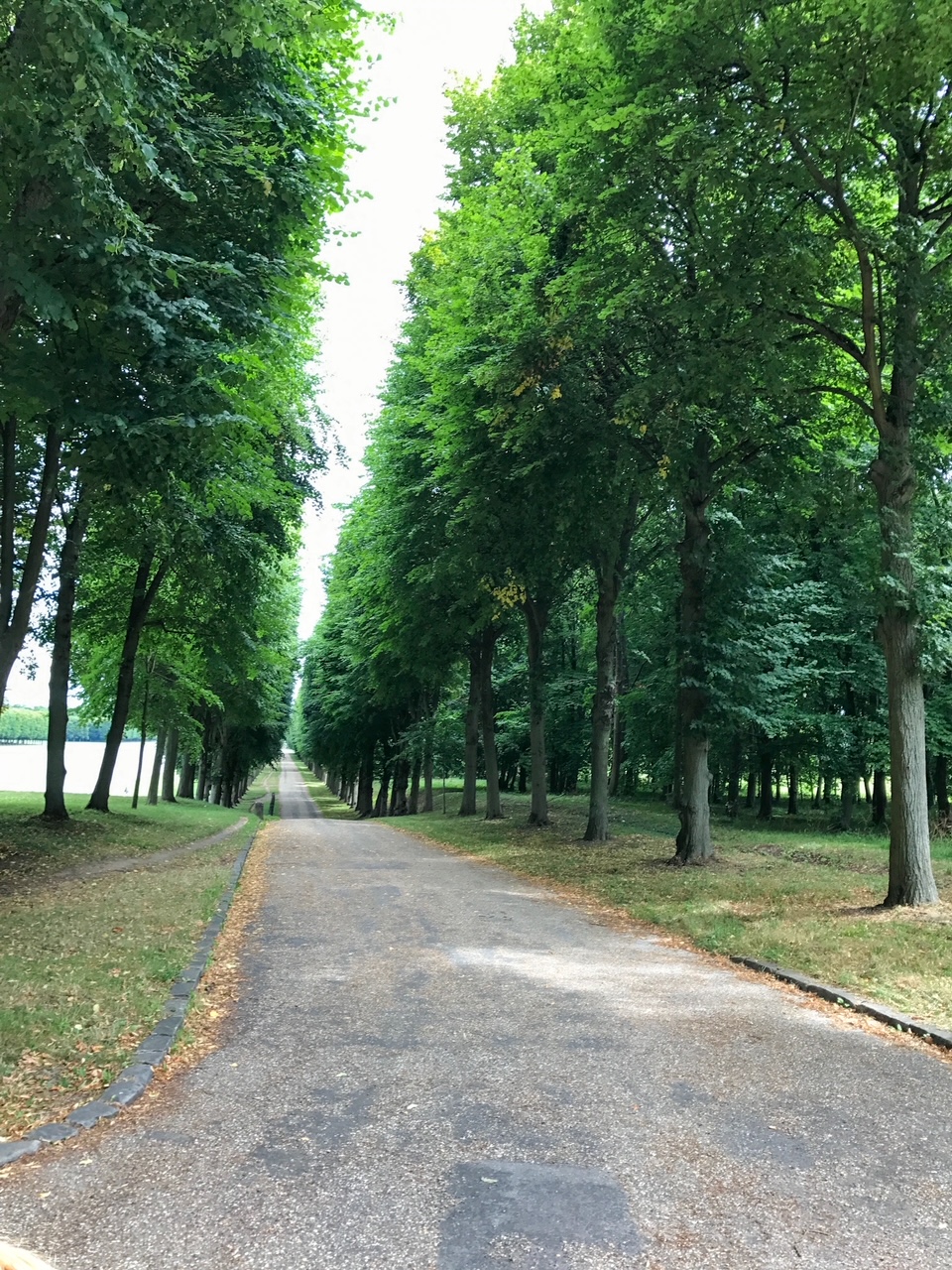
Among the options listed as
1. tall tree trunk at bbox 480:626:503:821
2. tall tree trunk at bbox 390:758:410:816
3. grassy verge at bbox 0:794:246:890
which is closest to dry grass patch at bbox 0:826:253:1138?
grassy verge at bbox 0:794:246:890

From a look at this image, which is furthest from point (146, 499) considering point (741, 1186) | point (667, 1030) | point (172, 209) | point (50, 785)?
point (741, 1186)

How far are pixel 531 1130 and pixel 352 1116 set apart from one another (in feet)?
2.98

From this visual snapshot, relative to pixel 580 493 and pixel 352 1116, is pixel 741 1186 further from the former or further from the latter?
pixel 580 493

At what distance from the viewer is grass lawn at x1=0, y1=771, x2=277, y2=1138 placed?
4941mm

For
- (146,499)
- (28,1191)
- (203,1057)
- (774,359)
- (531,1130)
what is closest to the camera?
(28,1191)

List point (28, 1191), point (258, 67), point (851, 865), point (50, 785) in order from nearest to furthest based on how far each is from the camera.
A: point (28, 1191) → point (258, 67) → point (851, 865) → point (50, 785)

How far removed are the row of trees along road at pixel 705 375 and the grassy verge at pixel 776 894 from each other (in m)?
1.14

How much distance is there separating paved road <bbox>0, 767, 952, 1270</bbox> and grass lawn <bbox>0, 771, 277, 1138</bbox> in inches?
24.4

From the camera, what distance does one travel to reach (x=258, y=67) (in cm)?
1042

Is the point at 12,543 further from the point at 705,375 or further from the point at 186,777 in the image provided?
the point at 186,777

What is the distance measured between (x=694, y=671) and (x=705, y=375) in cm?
522

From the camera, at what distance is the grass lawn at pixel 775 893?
25.7ft

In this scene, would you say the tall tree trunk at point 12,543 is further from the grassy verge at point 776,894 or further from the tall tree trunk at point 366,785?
the tall tree trunk at point 366,785

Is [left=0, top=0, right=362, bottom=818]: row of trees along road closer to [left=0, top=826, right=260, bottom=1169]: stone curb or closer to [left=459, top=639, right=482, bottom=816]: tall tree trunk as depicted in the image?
[left=0, top=826, right=260, bottom=1169]: stone curb
